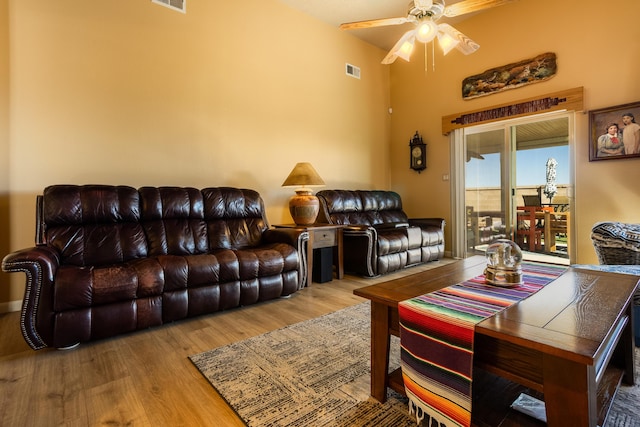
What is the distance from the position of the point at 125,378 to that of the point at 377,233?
2.84 meters

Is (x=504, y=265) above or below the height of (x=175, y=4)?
below

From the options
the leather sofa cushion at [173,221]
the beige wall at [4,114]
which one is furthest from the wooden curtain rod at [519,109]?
the beige wall at [4,114]

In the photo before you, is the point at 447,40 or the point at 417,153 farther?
the point at 417,153

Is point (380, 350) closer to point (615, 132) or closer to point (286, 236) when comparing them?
point (286, 236)

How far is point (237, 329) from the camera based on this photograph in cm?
224

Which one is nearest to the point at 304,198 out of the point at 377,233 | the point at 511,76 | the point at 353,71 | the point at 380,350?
the point at 377,233

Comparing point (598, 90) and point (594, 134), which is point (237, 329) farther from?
point (598, 90)

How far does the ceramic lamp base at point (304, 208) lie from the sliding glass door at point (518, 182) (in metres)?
2.53

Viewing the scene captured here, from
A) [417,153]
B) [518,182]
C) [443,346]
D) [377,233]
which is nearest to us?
[443,346]

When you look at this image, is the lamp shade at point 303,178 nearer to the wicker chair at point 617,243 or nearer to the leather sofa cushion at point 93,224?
the leather sofa cushion at point 93,224

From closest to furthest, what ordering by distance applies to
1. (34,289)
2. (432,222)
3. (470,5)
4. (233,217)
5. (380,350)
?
(380,350), (34,289), (470,5), (233,217), (432,222)

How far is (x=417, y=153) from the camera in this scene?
522 centimetres

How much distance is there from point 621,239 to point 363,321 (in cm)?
213

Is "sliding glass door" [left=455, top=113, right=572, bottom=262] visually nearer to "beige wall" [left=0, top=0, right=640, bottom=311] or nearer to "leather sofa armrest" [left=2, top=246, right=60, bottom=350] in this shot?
"beige wall" [left=0, top=0, right=640, bottom=311]
